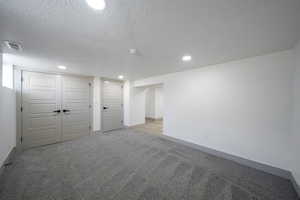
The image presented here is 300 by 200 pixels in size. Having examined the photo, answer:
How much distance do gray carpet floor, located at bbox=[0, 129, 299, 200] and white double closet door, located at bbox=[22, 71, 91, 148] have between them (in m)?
0.71

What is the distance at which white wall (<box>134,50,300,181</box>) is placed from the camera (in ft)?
6.48

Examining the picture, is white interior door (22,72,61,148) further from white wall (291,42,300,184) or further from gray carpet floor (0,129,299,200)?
white wall (291,42,300,184)

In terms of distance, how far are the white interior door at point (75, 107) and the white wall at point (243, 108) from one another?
347 centimetres

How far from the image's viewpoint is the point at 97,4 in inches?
39.8

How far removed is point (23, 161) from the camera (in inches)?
94.9

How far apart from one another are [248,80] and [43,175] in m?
4.37

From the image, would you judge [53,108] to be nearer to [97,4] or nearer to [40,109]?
[40,109]

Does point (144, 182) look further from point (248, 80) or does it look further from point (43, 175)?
point (248, 80)

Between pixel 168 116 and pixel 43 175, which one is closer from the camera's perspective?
pixel 43 175

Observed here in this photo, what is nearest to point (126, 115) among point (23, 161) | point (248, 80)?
point (23, 161)

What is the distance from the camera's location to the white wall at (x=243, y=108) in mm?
1975

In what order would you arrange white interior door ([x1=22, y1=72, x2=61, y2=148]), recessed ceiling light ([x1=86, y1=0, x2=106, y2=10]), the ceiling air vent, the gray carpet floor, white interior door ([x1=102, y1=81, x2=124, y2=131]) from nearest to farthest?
recessed ceiling light ([x1=86, y1=0, x2=106, y2=10])
the gray carpet floor
the ceiling air vent
white interior door ([x1=22, y1=72, x2=61, y2=148])
white interior door ([x1=102, y1=81, x2=124, y2=131])

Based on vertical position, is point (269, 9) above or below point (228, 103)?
above

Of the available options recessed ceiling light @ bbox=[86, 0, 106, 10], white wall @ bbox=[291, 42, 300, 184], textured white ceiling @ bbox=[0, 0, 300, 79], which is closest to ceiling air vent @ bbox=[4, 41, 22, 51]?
textured white ceiling @ bbox=[0, 0, 300, 79]
